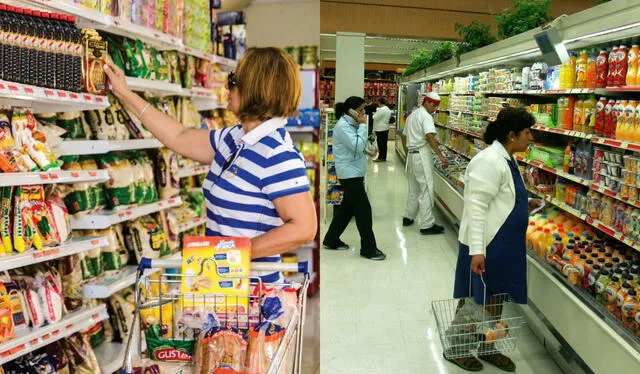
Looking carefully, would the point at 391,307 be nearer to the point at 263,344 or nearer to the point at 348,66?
the point at 263,344

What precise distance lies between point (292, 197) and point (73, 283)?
153 cm

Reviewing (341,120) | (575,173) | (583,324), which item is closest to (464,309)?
(583,324)

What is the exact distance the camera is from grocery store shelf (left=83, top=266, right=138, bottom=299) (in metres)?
2.69

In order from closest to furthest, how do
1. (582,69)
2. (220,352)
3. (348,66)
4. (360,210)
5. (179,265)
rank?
(220,352) < (179,265) < (582,69) < (360,210) < (348,66)

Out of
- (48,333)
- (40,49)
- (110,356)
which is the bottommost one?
(110,356)

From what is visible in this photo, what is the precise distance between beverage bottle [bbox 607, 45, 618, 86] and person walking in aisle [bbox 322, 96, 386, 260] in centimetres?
282

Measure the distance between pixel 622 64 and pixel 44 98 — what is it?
3.01 metres

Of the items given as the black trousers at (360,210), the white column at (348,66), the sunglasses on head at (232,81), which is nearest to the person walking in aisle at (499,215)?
the sunglasses on head at (232,81)

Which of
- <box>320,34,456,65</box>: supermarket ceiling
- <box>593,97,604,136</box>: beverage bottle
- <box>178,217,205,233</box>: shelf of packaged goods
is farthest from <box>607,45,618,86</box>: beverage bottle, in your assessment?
<box>320,34,456,65</box>: supermarket ceiling

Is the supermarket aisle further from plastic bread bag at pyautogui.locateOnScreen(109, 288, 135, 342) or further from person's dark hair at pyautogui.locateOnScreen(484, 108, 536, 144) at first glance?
person's dark hair at pyautogui.locateOnScreen(484, 108, 536, 144)

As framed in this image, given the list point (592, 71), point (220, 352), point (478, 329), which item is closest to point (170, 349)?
point (220, 352)

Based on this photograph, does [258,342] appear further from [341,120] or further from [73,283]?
[341,120]

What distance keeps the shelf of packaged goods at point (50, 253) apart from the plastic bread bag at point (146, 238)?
52cm

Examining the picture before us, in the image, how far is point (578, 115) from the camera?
380 cm
